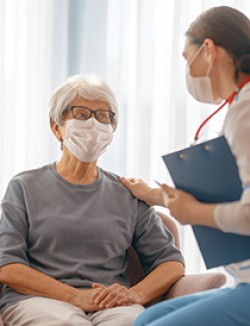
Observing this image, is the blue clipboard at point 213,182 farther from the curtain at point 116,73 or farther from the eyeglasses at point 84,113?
the curtain at point 116,73

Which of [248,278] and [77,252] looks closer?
[248,278]

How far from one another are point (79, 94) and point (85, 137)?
0.48 feet

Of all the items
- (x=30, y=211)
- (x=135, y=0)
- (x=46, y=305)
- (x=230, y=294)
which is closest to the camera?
(x=230, y=294)

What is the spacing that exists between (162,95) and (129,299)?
116 centimetres

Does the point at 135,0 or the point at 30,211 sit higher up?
the point at 135,0

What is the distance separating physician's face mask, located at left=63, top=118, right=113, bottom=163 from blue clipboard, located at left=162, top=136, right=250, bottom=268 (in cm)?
67

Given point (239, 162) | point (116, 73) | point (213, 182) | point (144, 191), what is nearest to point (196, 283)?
point (144, 191)

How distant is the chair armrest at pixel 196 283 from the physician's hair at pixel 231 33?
29.7 inches

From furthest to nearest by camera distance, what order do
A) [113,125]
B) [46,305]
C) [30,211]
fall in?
[113,125] → [30,211] → [46,305]

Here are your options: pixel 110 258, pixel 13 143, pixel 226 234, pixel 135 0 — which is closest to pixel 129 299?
pixel 110 258

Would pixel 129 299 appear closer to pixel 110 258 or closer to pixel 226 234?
pixel 110 258

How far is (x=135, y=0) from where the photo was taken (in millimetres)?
2922

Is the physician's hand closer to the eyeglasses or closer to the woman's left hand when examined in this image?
the woman's left hand

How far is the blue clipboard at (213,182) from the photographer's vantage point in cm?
148
